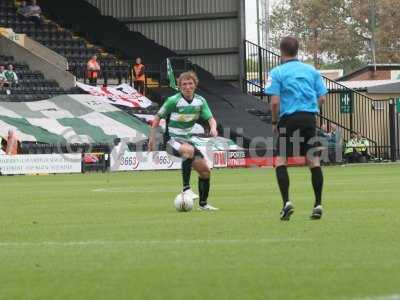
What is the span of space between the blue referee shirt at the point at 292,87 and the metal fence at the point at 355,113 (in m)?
35.7

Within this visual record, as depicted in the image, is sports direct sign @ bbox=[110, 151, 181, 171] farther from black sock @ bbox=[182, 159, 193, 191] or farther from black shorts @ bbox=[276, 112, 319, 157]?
black shorts @ bbox=[276, 112, 319, 157]

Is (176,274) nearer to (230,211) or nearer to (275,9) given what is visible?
(230,211)

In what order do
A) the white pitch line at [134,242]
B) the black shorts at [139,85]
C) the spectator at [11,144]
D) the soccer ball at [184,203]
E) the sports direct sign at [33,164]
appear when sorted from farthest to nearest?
the black shorts at [139,85], the spectator at [11,144], the sports direct sign at [33,164], the soccer ball at [184,203], the white pitch line at [134,242]

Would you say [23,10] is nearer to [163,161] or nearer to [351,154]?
[163,161]

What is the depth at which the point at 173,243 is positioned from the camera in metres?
11.1

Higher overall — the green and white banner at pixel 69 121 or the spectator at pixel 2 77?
the spectator at pixel 2 77

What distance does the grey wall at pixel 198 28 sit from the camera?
53.2 metres

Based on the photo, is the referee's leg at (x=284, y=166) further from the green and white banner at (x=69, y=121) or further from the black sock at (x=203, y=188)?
the green and white banner at (x=69, y=121)

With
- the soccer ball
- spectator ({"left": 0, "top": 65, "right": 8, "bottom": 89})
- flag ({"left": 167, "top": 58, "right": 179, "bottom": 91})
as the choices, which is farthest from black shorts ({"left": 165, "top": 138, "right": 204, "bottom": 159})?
flag ({"left": 167, "top": 58, "right": 179, "bottom": 91})

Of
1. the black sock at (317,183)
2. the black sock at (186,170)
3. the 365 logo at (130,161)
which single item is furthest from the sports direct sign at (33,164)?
the black sock at (317,183)

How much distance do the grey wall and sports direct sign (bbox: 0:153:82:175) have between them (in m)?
16.2

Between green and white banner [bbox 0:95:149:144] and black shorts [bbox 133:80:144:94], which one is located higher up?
black shorts [bbox 133:80:144:94]

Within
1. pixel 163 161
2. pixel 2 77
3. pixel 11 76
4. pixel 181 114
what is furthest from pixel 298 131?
pixel 11 76

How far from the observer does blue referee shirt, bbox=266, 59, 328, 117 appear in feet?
45.3
